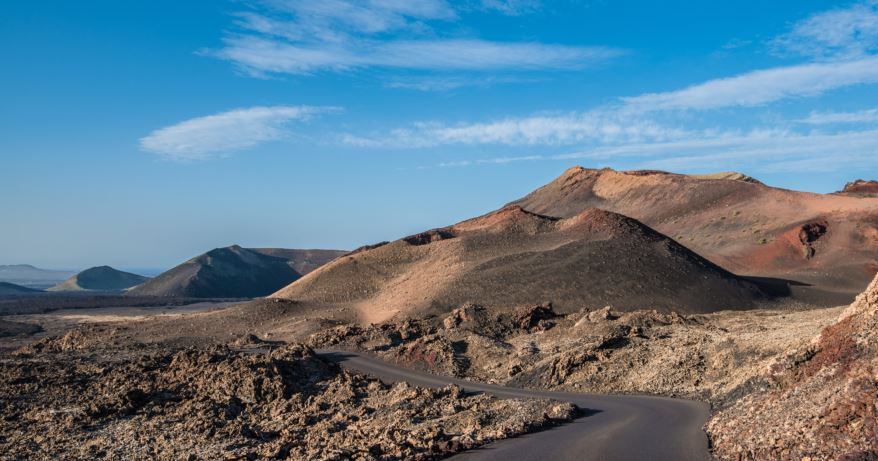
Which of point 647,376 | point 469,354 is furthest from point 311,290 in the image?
point 647,376

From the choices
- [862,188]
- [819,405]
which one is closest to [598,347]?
[819,405]

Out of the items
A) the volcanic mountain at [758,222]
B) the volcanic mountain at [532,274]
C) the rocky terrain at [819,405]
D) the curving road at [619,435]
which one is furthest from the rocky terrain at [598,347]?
the volcanic mountain at [758,222]

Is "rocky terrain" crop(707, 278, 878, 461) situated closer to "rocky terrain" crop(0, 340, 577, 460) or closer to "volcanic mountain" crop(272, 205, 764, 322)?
"rocky terrain" crop(0, 340, 577, 460)

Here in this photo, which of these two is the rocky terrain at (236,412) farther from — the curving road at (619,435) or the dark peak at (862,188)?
the dark peak at (862,188)

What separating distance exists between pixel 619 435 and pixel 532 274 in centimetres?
3678

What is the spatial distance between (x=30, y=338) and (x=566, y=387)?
47.1m

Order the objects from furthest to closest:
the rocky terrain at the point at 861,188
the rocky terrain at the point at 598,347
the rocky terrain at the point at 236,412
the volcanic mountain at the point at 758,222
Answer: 1. the rocky terrain at the point at 861,188
2. the volcanic mountain at the point at 758,222
3. the rocky terrain at the point at 598,347
4. the rocky terrain at the point at 236,412

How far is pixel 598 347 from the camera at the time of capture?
102 ft

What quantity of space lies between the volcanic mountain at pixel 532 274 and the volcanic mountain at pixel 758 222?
19.6 metres

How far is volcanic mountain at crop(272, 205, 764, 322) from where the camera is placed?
168ft

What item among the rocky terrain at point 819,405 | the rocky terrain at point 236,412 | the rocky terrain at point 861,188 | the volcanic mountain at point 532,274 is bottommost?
the rocky terrain at point 236,412

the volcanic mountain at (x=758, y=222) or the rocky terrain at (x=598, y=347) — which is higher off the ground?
the volcanic mountain at (x=758, y=222)

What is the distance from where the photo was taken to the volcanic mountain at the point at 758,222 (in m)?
73.2

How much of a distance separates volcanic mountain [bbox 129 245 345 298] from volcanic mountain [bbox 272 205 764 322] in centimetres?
6843
